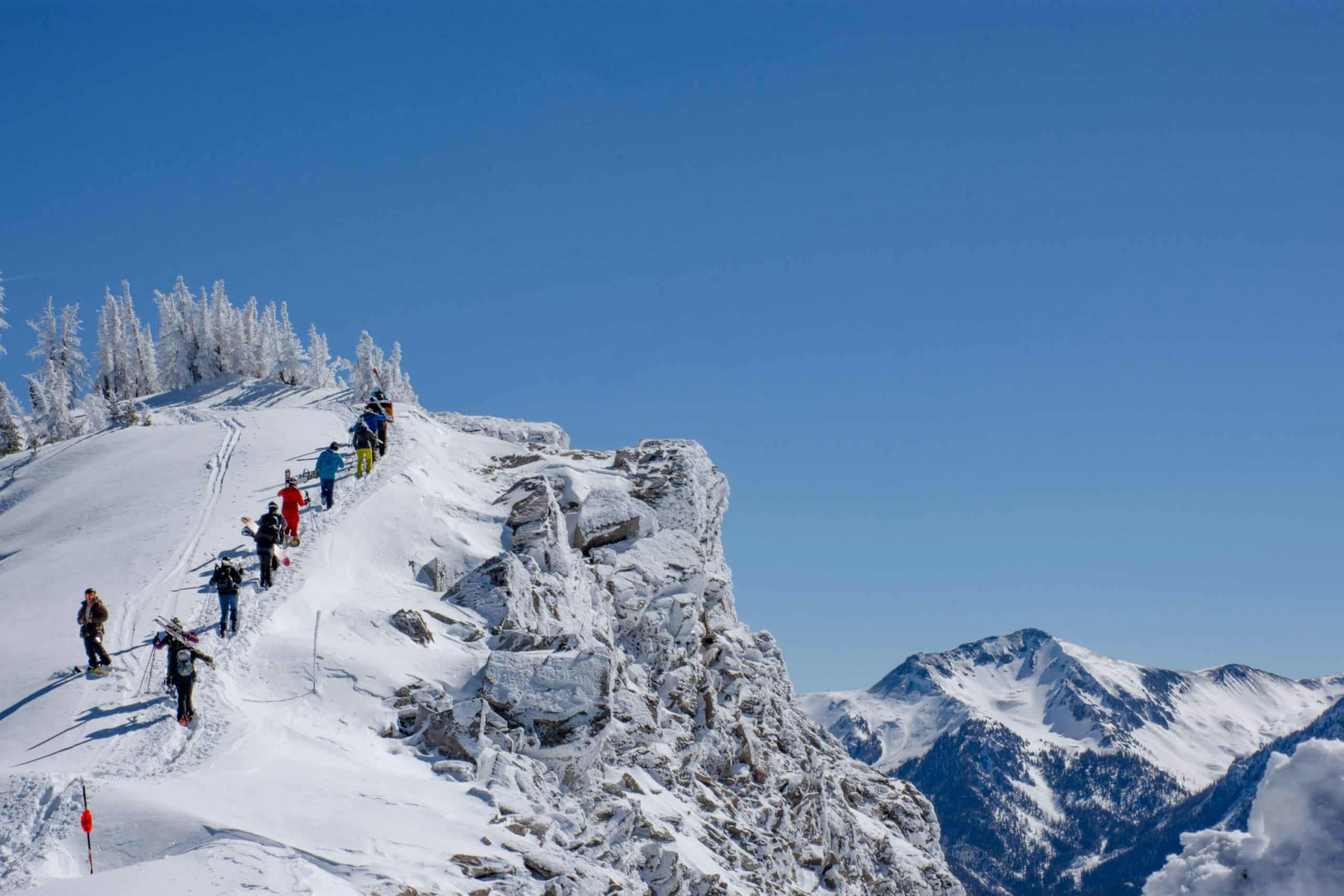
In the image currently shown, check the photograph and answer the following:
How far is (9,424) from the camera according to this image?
82938 mm

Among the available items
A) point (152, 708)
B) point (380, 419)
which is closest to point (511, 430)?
point (380, 419)

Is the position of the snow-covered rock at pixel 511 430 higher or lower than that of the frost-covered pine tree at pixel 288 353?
lower

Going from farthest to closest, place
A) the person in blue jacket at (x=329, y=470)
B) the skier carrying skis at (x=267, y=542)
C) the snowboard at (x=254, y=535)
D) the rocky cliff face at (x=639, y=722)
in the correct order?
Answer: the person in blue jacket at (x=329, y=470) < the snowboard at (x=254, y=535) < the skier carrying skis at (x=267, y=542) < the rocky cliff face at (x=639, y=722)

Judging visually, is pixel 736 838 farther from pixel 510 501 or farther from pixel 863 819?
pixel 863 819

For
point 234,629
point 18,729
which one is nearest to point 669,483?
point 234,629

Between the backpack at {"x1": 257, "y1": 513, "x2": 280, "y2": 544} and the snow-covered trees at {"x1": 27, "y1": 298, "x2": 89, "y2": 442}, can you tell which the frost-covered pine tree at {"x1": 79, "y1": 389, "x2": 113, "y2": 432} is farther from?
the backpack at {"x1": 257, "y1": 513, "x2": 280, "y2": 544}

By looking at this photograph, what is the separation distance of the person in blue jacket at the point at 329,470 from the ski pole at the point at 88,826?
1596 centimetres

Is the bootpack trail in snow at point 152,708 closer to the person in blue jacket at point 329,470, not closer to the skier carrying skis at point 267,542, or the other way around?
the skier carrying skis at point 267,542

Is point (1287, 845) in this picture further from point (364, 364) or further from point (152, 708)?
point (364, 364)

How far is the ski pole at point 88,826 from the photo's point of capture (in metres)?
15.0

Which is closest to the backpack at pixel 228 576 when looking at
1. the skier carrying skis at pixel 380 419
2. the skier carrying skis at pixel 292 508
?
the skier carrying skis at pixel 292 508

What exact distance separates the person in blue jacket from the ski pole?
15958mm

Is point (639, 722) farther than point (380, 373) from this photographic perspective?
No

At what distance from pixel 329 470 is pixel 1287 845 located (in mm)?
28474
